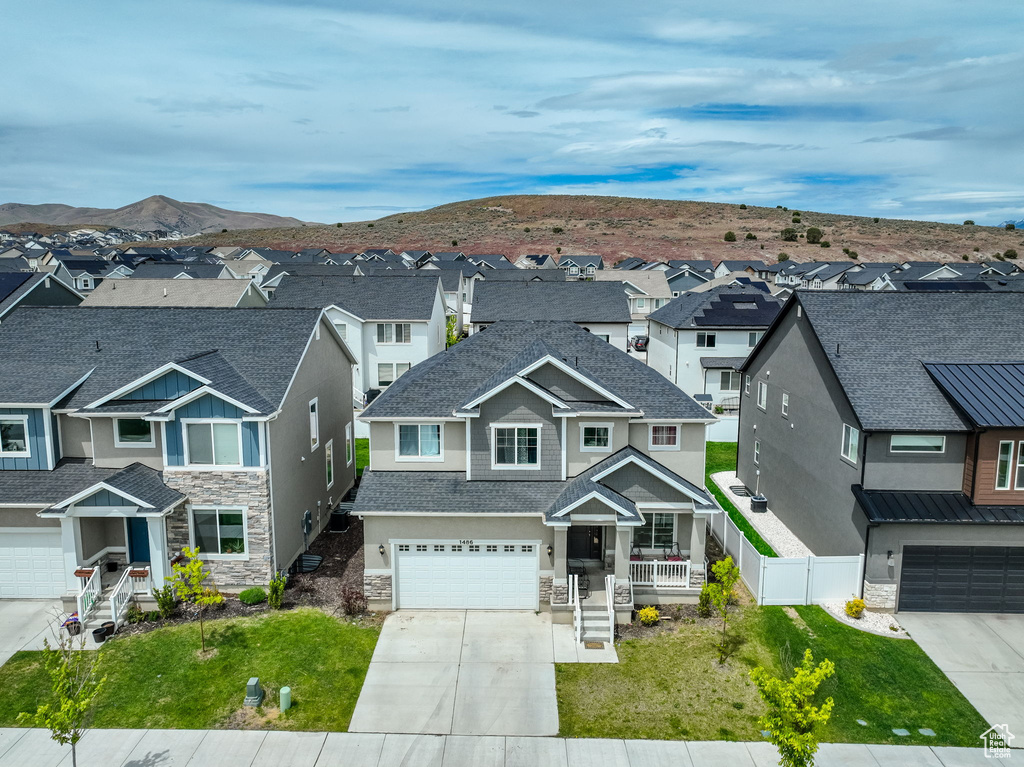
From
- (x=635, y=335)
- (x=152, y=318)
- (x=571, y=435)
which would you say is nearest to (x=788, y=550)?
(x=571, y=435)

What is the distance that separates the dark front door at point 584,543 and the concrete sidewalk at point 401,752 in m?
7.36

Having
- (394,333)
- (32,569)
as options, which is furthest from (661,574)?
(394,333)

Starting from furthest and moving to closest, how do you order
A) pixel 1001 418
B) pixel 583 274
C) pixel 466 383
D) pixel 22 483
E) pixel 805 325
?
1. pixel 583 274
2. pixel 805 325
3. pixel 466 383
4. pixel 22 483
5. pixel 1001 418

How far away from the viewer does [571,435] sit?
19891 mm

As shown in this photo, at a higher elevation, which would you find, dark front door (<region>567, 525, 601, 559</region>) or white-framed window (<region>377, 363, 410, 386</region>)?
white-framed window (<region>377, 363, 410, 386</region>)

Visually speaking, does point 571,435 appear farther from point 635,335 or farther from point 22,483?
point 635,335

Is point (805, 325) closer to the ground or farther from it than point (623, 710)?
farther from it

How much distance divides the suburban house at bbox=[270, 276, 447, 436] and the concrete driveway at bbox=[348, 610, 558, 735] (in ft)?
83.6

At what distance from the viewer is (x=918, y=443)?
18.8m

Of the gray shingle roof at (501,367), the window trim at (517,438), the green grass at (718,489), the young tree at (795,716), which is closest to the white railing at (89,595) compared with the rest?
the gray shingle roof at (501,367)

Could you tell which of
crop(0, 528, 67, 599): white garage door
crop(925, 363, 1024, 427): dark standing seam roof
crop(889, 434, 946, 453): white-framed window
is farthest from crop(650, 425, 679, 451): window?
crop(0, 528, 67, 599): white garage door

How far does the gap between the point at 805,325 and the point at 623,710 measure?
1426 centimetres

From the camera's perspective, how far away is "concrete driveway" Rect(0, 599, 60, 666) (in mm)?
17234

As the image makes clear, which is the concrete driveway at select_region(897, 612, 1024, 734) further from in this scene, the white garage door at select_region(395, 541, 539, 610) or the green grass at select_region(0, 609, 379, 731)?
the green grass at select_region(0, 609, 379, 731)
